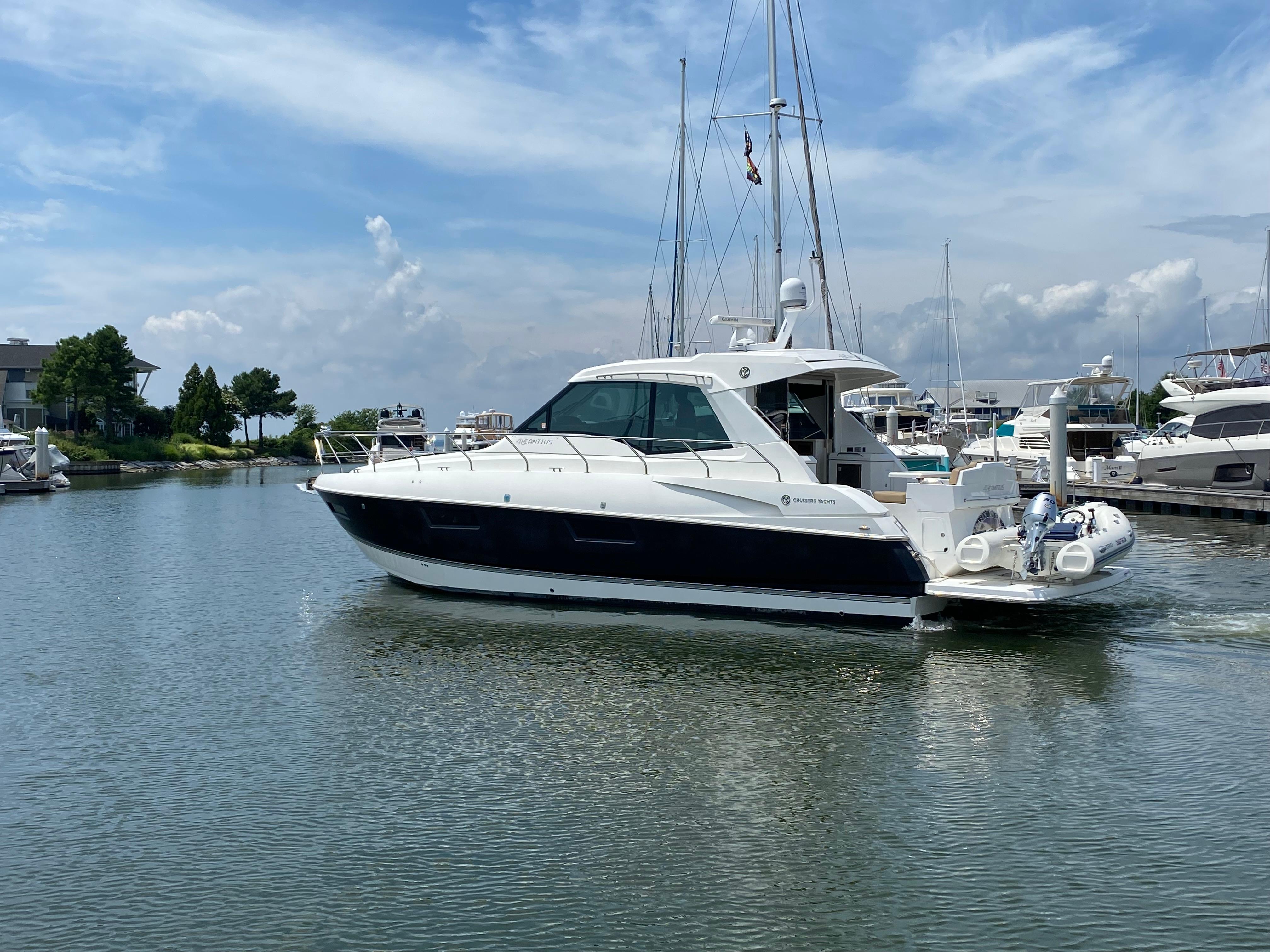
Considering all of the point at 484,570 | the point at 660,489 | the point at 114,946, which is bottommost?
the point at 114,946

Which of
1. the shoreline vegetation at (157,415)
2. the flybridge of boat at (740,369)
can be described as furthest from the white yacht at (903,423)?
the shoreline vegetation at (157,415)

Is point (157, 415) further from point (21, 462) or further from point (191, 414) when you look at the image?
point (21, 462)

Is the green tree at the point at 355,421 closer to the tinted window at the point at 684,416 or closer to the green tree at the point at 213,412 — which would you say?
the green tree at the point at 213,412

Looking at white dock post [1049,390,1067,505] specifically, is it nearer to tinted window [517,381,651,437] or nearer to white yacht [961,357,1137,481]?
white yacht [961,357,1137,481]

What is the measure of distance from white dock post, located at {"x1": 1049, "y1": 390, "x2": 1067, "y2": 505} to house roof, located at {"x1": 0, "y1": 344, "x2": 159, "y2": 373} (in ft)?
212

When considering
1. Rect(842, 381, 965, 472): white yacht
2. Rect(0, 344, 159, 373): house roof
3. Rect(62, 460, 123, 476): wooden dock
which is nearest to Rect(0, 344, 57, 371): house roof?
Rect(0, 344, 159, 373): house roof

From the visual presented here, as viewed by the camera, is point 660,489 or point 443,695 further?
point 660,489

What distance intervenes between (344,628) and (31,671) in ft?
10.6

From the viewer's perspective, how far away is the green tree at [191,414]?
75.8 metres

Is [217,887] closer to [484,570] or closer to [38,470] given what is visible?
[484,570]

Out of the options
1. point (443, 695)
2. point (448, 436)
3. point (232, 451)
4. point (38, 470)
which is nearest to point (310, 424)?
point (232, 451)

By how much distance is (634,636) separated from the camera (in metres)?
11.4

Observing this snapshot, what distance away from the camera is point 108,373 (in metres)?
64.4

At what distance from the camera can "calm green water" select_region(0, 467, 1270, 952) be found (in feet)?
17.2
